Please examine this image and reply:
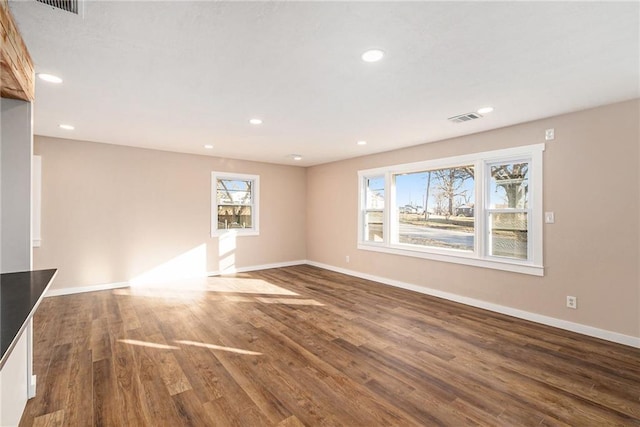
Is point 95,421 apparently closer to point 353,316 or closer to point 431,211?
point 353,316

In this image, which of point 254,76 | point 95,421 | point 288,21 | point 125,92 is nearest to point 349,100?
point 254,76

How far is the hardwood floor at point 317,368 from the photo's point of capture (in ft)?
6.66

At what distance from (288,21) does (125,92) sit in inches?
78.3

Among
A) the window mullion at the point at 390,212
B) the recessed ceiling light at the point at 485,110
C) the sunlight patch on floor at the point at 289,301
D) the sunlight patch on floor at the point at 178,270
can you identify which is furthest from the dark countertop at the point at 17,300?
the window mullion at the point at 390,212

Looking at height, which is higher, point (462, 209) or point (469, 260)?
point (462, 209)

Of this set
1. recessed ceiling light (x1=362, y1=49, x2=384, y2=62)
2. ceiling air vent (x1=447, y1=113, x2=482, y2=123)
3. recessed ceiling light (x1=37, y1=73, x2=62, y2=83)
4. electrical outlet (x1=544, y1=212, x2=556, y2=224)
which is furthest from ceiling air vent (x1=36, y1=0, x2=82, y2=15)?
electrical outlet (x1=544, y1=212, x2=556, y2=224)

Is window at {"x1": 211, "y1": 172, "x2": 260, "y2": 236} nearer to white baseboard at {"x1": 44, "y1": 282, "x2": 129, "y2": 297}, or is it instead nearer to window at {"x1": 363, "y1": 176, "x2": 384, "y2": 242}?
white baseboard at {"x1": 44, "y1": 282, "x2": 129, "y2": 297}

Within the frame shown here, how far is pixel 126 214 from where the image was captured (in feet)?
17.2

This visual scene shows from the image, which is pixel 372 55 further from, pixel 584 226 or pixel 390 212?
pixel 390 212

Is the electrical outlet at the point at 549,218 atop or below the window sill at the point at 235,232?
atop

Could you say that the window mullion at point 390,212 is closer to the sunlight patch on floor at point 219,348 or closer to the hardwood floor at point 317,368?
the hardwood floor at point 317,368

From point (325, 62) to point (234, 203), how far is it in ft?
15.8

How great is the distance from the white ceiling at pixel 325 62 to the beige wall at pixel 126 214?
3.55 feet

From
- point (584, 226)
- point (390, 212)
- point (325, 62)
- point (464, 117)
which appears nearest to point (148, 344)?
point (325, 62)
